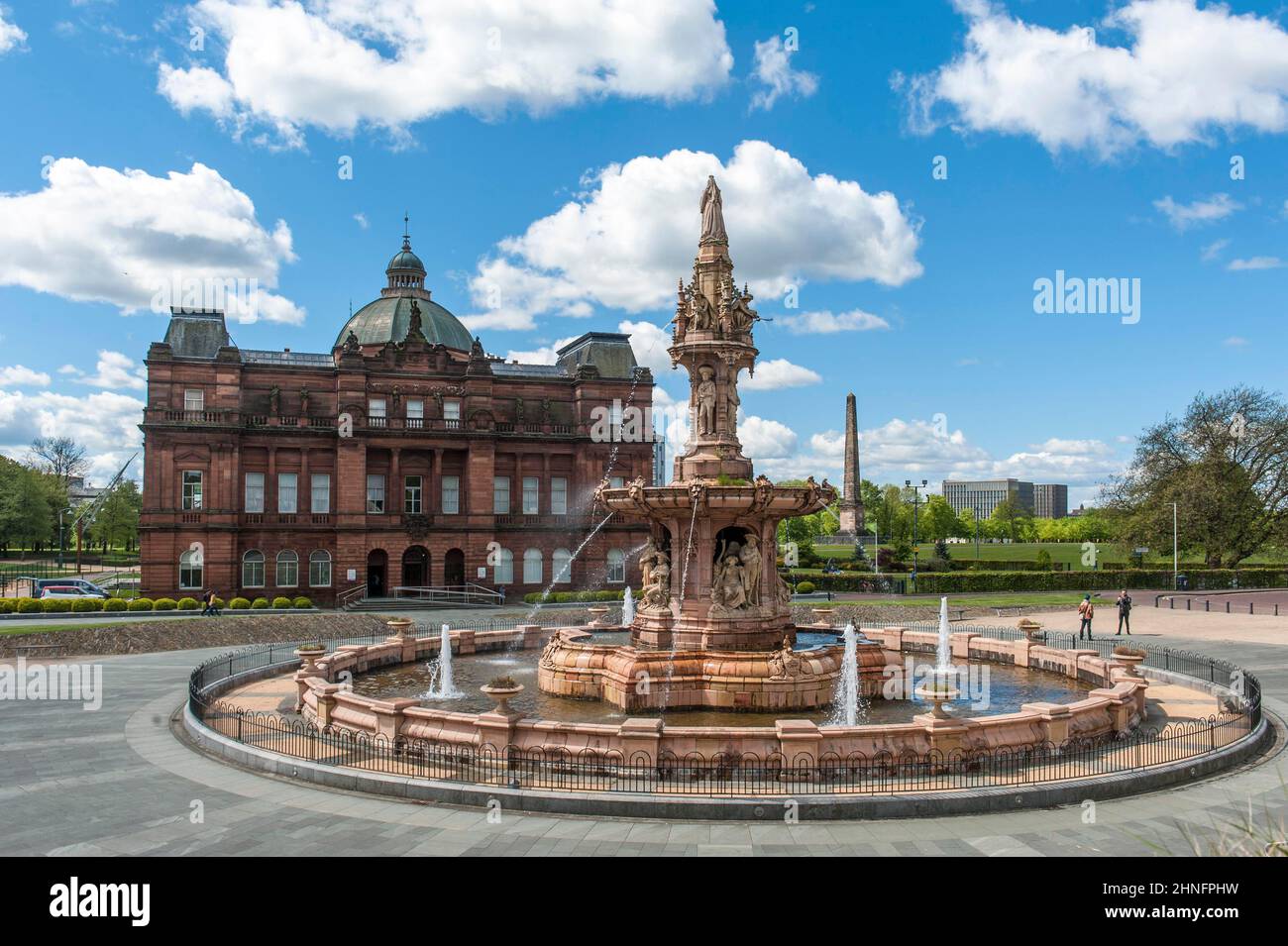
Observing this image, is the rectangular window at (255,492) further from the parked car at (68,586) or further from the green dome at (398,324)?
the green dome at (398,324)

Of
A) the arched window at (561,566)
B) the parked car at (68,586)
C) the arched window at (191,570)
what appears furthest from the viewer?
the arched window at (561,566)

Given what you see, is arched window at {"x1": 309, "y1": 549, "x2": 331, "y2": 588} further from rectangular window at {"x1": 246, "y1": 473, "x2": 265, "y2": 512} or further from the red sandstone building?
rectangular window at {"x1": 246, "y1": 473, "x2": 265, "y2": 512}

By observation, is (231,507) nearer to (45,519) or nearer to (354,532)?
(354,532)

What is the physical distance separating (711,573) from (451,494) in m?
39.3

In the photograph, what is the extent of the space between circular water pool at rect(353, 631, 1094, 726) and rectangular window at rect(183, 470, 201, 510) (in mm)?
31935

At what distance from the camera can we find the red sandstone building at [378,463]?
52.4 metres

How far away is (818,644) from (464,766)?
10.8 meters

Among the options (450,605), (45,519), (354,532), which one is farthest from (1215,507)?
(45,519)

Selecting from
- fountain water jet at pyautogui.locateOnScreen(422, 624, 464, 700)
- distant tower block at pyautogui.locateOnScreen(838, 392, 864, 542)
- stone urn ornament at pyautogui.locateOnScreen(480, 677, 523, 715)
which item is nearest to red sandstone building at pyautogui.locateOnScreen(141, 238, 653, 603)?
fountain water jet at pyautogui.locateOnScreen(422, 624, 464, 700)

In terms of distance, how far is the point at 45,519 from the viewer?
8950 centimetres

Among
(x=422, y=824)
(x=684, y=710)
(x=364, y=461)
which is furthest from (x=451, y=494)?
(x=422, y=824)

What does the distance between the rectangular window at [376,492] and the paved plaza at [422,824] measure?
40.3 meters

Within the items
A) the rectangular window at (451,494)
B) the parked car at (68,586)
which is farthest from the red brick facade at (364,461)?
the parked car at (68,586)

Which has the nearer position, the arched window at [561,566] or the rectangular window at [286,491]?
the rectangular window at [286,491]
